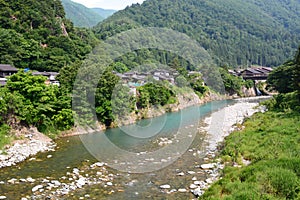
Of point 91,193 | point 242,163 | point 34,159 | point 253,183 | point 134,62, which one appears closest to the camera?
point 253,183

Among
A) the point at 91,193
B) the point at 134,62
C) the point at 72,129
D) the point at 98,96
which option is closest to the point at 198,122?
the point at 98,96

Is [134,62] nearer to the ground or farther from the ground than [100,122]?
farther from the ground

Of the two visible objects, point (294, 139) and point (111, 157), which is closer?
point (294, 139)

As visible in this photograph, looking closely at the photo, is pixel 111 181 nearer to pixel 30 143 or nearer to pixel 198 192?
pixel 198 192

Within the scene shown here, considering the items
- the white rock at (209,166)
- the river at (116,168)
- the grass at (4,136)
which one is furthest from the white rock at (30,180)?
the white rock at (209,166)

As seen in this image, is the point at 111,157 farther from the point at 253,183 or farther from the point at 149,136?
the point at 253,183

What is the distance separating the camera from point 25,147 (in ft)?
60.8

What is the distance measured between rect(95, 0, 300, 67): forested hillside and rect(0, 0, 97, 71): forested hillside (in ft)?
143

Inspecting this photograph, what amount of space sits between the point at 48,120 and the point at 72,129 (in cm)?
237

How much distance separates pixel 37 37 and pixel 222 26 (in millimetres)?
122550

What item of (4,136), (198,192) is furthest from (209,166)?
(4,136)

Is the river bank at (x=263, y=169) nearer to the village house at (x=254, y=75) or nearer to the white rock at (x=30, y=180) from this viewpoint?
the white rock at (x=30, y=180)

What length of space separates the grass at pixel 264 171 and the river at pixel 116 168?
5.36 feet

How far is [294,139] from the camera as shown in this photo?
1512cm
